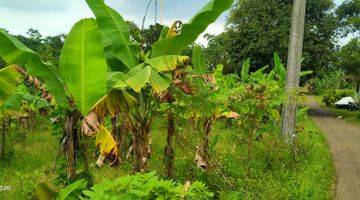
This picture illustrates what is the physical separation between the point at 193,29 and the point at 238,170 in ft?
10.7

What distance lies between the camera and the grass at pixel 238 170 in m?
7.33

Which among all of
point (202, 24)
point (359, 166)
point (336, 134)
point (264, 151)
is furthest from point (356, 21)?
point (202, 24)

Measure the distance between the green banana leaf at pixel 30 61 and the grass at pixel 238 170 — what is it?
4.25 ft

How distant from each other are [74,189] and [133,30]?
2.99 m

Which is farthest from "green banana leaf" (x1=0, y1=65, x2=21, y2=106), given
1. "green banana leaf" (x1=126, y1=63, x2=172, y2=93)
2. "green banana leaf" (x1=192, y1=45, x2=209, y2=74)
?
"green banana leaf" (x1=192, y1=45, x2=209, y2=74)

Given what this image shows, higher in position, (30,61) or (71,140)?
(30,61)

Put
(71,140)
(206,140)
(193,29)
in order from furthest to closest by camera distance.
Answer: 1. (206,140)
2. (193,29)
3. (71,140)

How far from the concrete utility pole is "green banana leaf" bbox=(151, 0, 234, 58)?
14.8 feet

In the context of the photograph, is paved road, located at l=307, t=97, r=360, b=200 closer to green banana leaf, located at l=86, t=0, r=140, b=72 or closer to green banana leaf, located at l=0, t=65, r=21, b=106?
green banana leaf, located at l=86, t=0, r=140, b=72

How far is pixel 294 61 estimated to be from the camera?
34.9 feet

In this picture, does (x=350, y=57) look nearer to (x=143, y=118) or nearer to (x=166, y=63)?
(x=143, y=118)

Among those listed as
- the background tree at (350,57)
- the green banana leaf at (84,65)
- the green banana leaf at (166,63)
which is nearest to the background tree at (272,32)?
the background tree at (350,57)

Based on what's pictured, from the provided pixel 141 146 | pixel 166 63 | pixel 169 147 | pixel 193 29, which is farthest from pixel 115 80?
pixel 169 147

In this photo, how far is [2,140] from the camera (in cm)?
1074
